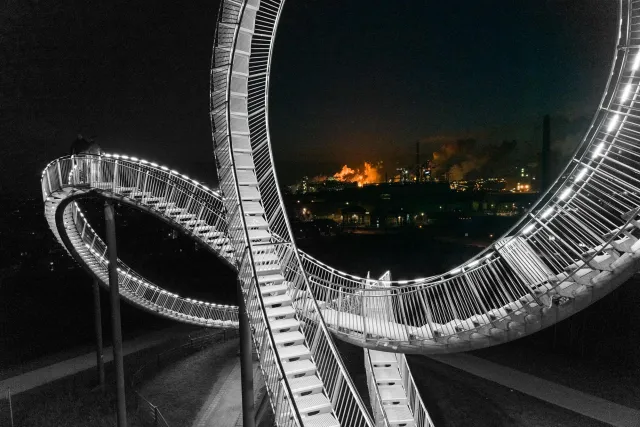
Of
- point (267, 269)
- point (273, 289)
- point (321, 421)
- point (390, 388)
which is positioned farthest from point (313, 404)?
point (390, 388)

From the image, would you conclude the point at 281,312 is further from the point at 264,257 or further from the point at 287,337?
the point at 264,257

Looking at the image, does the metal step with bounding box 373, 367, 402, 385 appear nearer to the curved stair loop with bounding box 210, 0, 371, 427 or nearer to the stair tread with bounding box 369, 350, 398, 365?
the stair tread with bounding box 369, 350, 398, 365

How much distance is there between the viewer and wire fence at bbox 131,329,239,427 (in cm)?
1286

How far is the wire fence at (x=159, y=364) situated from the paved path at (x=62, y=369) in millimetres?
1199

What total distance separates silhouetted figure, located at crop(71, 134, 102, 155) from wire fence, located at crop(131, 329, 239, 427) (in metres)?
7.12

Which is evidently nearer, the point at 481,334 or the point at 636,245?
the point at 636,245

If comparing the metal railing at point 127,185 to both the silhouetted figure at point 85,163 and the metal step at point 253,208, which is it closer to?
the silhouetted figure at point 85,163

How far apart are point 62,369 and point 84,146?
9467 mm

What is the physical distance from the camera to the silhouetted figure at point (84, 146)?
11289 millimetres

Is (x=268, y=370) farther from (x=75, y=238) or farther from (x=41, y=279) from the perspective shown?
(x=41, y=279)

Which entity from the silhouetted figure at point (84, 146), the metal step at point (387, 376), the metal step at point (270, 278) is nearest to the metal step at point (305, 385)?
the metal step at point (270, 278)

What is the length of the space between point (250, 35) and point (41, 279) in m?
24.8

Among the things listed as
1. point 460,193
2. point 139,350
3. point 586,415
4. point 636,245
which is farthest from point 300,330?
point 460,193

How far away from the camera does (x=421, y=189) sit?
53781 millimetres
